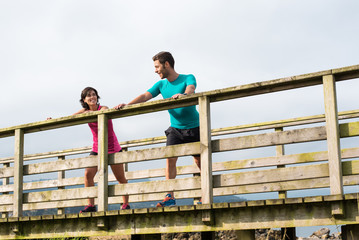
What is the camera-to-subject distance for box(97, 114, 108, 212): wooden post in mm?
6410

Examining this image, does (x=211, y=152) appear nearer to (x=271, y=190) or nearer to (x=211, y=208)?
(x=211, y=208)

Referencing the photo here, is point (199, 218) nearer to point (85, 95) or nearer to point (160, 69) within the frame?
point (160, 69)

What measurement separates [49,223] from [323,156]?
363 centimetres

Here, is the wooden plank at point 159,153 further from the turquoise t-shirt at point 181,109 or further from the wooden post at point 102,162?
the turquoise t-shirt at point 181,109

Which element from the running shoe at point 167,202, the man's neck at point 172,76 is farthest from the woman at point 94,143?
the man's neck at point 172,76

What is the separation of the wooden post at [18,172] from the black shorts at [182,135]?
8.00 feet

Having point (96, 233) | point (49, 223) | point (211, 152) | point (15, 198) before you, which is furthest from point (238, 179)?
point (15, 198)

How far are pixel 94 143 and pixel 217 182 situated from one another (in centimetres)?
202

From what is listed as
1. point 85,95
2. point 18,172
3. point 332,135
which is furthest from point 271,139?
point 18,172

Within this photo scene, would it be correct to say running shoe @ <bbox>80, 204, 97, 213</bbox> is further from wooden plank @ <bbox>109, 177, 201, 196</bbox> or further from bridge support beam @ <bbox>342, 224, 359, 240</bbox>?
bridge support beam @ <bbox>342, 224, 359, 240</bbox>

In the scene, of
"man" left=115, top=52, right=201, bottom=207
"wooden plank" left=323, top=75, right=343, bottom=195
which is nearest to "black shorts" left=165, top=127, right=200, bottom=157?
"man" left=115, top=52, right=201, bottom=207

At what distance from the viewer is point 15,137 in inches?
299

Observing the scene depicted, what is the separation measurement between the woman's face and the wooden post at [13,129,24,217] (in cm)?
123

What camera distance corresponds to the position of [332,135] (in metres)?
5.11
